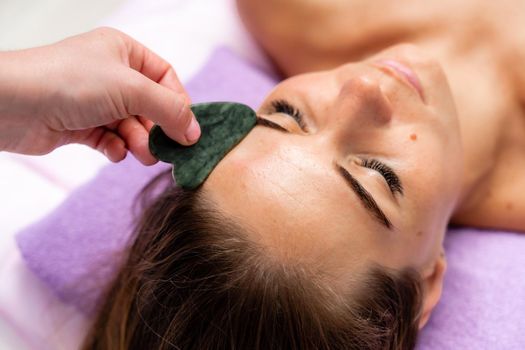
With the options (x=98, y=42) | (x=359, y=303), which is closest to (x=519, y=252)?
(x=359, y=303)

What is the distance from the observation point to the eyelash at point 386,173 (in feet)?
3.10

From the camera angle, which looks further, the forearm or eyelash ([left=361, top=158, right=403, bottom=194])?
eyelash ([left=361, top=158, right=403, bottom=194])

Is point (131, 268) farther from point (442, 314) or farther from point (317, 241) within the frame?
point (442, 314)

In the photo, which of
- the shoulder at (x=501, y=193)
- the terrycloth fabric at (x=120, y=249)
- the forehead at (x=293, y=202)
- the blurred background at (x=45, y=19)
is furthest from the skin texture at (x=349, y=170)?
the blurred background at (x=45, y=19)

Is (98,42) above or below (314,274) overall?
above

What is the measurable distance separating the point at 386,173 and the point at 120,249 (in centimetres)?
60

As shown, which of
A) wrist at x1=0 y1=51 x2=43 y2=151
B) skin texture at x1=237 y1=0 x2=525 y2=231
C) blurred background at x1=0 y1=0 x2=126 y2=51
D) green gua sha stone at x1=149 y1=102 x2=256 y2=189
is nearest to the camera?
wrist at x1=0 y1=51 x2=43 y2=151

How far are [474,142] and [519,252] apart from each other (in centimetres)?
26

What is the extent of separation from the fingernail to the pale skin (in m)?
0.06

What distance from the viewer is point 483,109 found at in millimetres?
1242

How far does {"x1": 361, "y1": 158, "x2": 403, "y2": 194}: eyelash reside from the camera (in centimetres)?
94

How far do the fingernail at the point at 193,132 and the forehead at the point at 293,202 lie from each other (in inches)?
2.4

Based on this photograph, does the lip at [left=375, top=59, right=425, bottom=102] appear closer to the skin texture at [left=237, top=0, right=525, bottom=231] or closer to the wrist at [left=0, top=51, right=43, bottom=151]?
the skin texture at [left=237, top=0, right=525, bottom=231]

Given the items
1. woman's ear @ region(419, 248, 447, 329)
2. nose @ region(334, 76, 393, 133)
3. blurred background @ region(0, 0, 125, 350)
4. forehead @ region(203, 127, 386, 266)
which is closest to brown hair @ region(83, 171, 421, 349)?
forehead @ region(203, 127, 386, 266)
